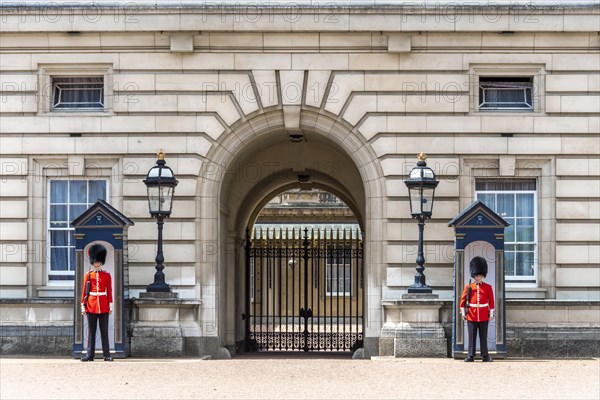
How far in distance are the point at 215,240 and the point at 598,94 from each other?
600 centimetres

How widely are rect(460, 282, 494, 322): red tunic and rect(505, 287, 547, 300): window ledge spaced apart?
1.61 m

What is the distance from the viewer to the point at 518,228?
22500 mm

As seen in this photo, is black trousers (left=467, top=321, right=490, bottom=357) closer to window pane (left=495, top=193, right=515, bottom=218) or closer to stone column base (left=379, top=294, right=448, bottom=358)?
stone column base (left=379, top=294, right=448, bottom=358)

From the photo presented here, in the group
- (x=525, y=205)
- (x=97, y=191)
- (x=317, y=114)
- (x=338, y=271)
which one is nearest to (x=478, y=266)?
(x=525, y=205)

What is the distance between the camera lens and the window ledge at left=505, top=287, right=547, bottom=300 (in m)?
22.2

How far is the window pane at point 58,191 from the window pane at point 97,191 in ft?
1.25

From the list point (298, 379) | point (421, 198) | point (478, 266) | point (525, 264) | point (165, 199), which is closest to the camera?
point (298, 379)

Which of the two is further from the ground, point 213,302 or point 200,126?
point 200,126

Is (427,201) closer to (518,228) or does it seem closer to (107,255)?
(518,228)

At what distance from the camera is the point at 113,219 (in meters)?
20.9

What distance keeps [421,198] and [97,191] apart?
4.87 m

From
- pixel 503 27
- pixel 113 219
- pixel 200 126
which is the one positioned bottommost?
pixel 113 219

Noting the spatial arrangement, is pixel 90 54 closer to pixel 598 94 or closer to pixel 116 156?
pixel 116 156

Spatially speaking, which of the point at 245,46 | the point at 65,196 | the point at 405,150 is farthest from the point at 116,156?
the point at 405,150
